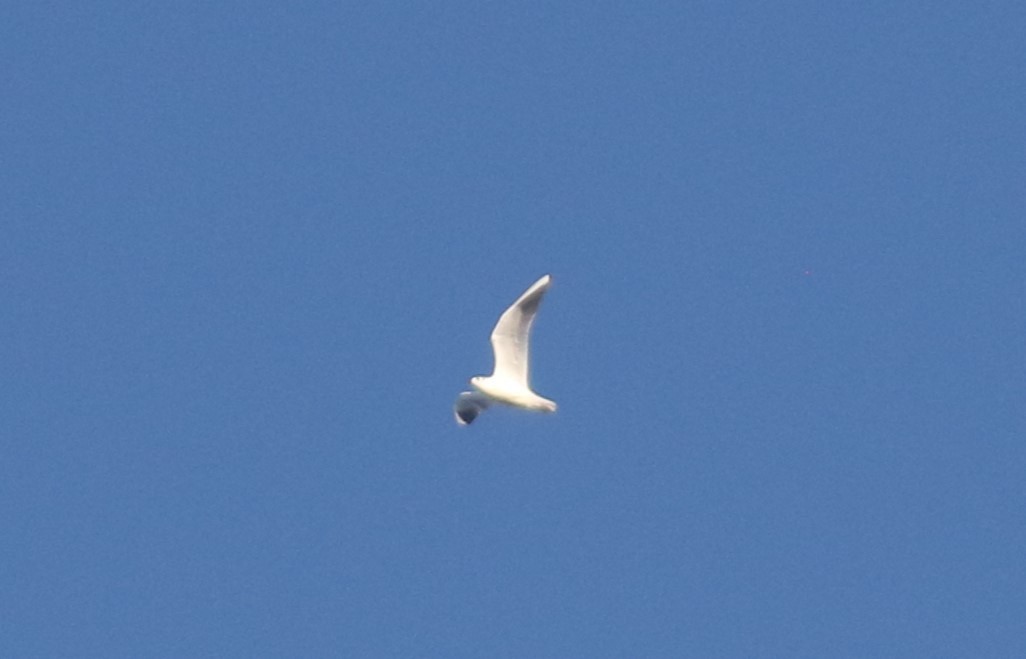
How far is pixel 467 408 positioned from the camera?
4919cm

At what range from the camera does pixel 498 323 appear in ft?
153

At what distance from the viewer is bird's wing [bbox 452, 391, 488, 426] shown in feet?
160

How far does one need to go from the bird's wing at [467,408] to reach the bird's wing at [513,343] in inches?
75.0

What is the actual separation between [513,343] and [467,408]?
300 cm

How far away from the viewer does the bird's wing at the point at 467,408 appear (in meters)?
48.8

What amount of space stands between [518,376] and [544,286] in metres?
2.13

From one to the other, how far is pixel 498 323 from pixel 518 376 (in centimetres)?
102

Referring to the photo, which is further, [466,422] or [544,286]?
[466,422]

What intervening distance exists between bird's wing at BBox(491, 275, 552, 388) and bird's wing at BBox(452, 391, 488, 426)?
Answer: 6.25 feet

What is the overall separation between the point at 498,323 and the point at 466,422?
11.2ft

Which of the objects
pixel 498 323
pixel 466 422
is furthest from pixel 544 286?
pixel 466 422

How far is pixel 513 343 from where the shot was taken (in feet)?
153

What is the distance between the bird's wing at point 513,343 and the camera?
46.3 meters

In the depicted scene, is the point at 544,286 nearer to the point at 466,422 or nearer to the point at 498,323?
the point at 498,323
